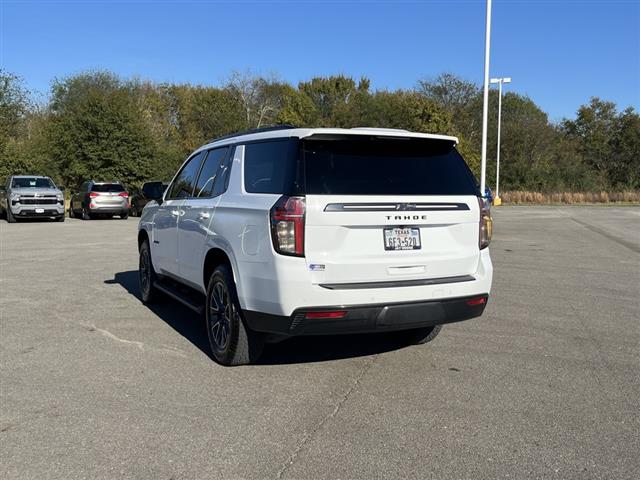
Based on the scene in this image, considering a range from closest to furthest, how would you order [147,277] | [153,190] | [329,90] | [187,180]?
[187,180] → [153,190] → [147,277] → [329,90]

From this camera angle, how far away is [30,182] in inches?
965

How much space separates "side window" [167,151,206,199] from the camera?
641 cm

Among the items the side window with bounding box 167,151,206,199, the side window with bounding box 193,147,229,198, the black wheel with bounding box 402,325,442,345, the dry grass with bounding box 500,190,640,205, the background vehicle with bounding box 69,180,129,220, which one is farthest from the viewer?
the dry grass with bounding box 500,190,640,205

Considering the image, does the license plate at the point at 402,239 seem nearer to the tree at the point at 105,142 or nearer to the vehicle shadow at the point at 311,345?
the vehicle shadow at the point at 311,345

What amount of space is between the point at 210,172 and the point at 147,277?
2.38m

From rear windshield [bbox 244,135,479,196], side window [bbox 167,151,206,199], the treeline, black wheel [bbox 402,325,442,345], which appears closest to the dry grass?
the treeline

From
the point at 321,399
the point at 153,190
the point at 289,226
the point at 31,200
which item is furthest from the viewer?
the point at 31,200

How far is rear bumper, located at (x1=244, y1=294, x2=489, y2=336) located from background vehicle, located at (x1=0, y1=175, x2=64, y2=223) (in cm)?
2171

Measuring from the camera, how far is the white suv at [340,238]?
14.1 feet

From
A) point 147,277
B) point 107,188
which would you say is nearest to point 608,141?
point 107,188

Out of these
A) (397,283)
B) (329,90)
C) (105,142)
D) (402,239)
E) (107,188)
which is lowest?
(397,283)

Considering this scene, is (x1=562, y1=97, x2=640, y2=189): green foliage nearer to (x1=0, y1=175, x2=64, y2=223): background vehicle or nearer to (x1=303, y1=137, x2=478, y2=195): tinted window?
(x1=0, y1=175, x2=64, y2=223): background vehicle

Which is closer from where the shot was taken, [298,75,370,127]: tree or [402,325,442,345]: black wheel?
[402,325,442,345]: black wheel

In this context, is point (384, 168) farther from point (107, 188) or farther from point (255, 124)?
point (255, 124)
